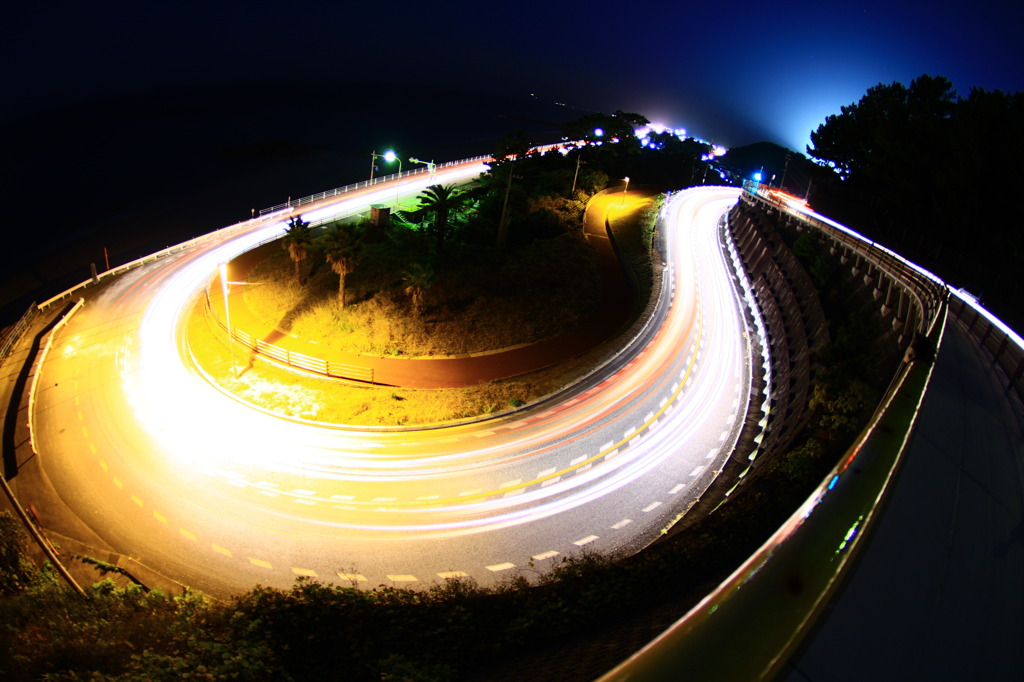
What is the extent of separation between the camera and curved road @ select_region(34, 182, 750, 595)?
1641 centimetres

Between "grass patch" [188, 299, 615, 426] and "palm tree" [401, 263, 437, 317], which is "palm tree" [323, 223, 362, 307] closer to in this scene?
"palm tree" [401, 263, 437, 317]

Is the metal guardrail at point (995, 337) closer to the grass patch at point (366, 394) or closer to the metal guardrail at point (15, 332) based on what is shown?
the grass patch at point (366, 394)

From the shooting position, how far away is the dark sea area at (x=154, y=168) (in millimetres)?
60469

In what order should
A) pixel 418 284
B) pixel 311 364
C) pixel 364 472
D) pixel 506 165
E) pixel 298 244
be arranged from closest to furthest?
pixel 364 472, pixel 311 364, pixel 418 284, pixel 298 244, pixel 506 165

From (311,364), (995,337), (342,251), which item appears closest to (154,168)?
(342,251)

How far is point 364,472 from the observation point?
1997 cm

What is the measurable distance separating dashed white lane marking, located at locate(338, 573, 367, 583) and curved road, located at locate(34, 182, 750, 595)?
4 cm

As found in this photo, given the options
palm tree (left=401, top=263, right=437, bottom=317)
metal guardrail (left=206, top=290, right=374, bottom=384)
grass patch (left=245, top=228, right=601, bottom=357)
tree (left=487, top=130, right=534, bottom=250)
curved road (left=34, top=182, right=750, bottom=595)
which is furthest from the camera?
tree (left=487, top=130, right=534, bottom=250)

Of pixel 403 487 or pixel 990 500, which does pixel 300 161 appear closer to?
pixel 403 487

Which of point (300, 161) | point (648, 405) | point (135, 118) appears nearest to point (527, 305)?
point (648, 405)

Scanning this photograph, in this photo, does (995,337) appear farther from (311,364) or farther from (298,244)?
(298,244)

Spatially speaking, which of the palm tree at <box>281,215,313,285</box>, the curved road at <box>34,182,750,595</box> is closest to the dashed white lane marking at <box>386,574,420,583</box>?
the curved road at <box>34,182,750,595</box>

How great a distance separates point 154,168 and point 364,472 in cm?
10387

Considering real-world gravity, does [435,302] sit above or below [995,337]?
below
